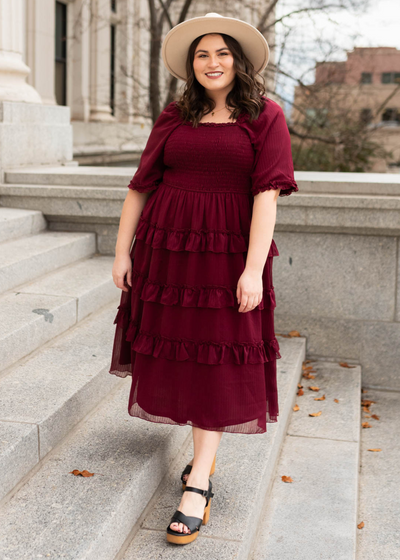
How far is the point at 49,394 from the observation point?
2.94 m

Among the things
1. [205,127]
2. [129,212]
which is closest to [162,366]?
[129,212]

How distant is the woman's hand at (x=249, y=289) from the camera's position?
2400 mm

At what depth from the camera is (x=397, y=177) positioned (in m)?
5.13

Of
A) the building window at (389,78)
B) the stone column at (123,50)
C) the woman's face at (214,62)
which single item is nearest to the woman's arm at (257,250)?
the woman's face at (214,62)

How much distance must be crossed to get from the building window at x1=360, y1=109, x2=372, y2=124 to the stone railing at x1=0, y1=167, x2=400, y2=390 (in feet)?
16.8

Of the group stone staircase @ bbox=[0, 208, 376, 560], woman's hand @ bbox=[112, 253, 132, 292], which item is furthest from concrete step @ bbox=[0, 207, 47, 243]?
woman's hand @ bbox=[112, 253, 132, 292]

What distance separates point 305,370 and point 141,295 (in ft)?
7.95

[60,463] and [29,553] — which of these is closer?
[29,553]

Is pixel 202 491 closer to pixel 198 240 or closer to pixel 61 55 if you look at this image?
pixel 198 240

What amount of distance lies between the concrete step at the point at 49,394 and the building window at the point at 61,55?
32.8 feet

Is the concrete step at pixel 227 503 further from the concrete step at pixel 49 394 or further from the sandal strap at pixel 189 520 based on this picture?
the concrete step at pixel 49 394

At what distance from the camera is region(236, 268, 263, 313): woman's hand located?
94.5 inches

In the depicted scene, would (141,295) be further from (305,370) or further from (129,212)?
(305,370)

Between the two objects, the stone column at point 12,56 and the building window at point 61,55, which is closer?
the stone column at point 12,56
